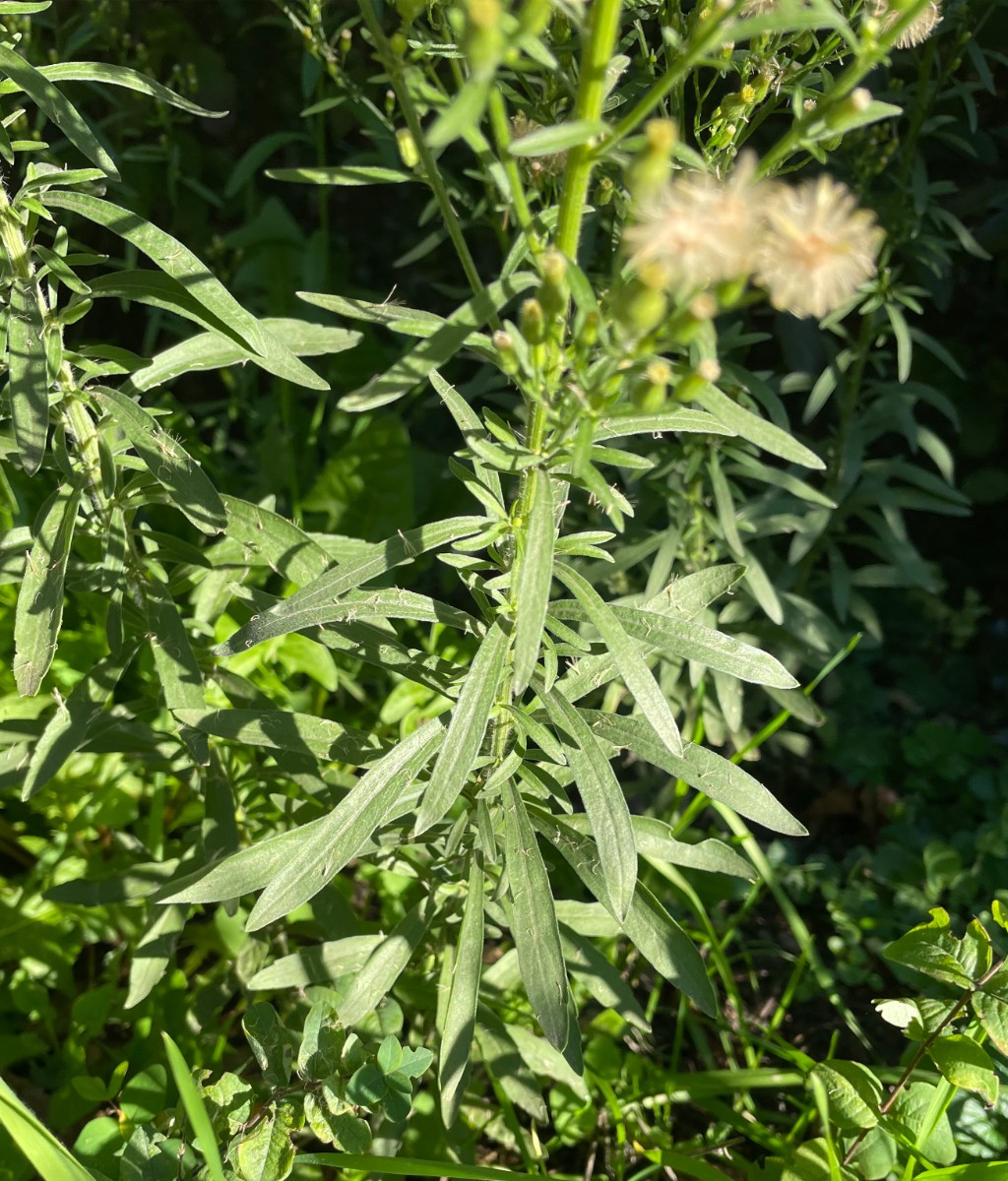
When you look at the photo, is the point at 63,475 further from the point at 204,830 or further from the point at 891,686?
the point at 891,686

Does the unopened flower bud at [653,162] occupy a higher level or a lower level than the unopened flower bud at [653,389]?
higher

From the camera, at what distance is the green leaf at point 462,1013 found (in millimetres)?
1498

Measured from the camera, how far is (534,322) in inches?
38.9

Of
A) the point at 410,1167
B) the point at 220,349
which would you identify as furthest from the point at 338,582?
the point at 410,1167

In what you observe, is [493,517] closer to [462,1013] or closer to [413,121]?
[413,121]

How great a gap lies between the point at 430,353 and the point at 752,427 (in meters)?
0.35

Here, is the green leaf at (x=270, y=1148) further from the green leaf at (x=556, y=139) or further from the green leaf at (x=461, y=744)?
the green leaf at (x=556, y=139)

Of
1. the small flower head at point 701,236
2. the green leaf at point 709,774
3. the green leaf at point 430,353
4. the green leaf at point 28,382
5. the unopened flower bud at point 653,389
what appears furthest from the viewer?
the green leaf at point 709,774

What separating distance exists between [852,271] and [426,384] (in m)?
2.28

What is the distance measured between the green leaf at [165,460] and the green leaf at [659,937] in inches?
27.0

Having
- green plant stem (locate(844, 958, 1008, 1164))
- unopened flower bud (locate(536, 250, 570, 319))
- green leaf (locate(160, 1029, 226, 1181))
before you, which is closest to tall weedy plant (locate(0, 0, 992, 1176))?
unopened flower bud (locate(536, 250, 570, 319))

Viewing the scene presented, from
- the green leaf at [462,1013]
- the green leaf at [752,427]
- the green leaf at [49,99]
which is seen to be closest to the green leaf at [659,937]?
the green leaf at [462,1013]

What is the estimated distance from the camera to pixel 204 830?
176 centimetres

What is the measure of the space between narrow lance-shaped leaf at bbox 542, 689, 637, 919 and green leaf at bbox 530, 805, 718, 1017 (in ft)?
0.71
